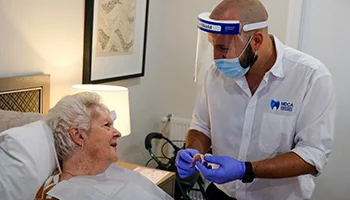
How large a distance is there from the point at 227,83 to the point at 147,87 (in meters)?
1.56

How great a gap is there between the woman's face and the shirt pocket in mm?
570

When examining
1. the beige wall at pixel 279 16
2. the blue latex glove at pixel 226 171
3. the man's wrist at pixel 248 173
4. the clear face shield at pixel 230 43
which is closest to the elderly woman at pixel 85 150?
the blue latex glove at pixel 226 171

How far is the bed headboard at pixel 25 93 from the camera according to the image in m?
1.99

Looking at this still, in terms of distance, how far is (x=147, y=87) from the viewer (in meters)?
3.30

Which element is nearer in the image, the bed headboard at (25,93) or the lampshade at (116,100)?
the bed headboard at (25,93)

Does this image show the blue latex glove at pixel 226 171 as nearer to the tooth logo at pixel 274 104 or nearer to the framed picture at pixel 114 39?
the tooth logo at pixel 274 104

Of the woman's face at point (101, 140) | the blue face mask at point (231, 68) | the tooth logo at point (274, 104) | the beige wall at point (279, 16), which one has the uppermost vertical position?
the beige wall at point (279, 16)

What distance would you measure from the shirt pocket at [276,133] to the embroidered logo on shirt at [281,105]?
0.03 metres

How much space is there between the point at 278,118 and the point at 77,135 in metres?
0.75

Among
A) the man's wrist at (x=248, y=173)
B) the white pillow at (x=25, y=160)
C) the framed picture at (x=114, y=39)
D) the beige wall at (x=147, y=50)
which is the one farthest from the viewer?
the framed picture at (x=114, y=39)

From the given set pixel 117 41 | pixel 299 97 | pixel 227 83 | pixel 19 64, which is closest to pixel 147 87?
pixel 117 41

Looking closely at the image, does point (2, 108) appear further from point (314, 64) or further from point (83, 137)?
point (314, 64)

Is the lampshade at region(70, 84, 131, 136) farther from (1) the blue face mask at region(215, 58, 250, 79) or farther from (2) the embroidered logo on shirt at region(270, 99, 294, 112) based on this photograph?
(2) the embroidered logo on shirt at region(270, 99, 294, 112)

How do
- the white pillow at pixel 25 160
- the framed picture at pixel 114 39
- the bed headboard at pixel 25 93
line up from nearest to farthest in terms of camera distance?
the white pillow at pixel 25 160 < the bed headboard at pixel 25 93 < the framed picture at pixel 114 39
